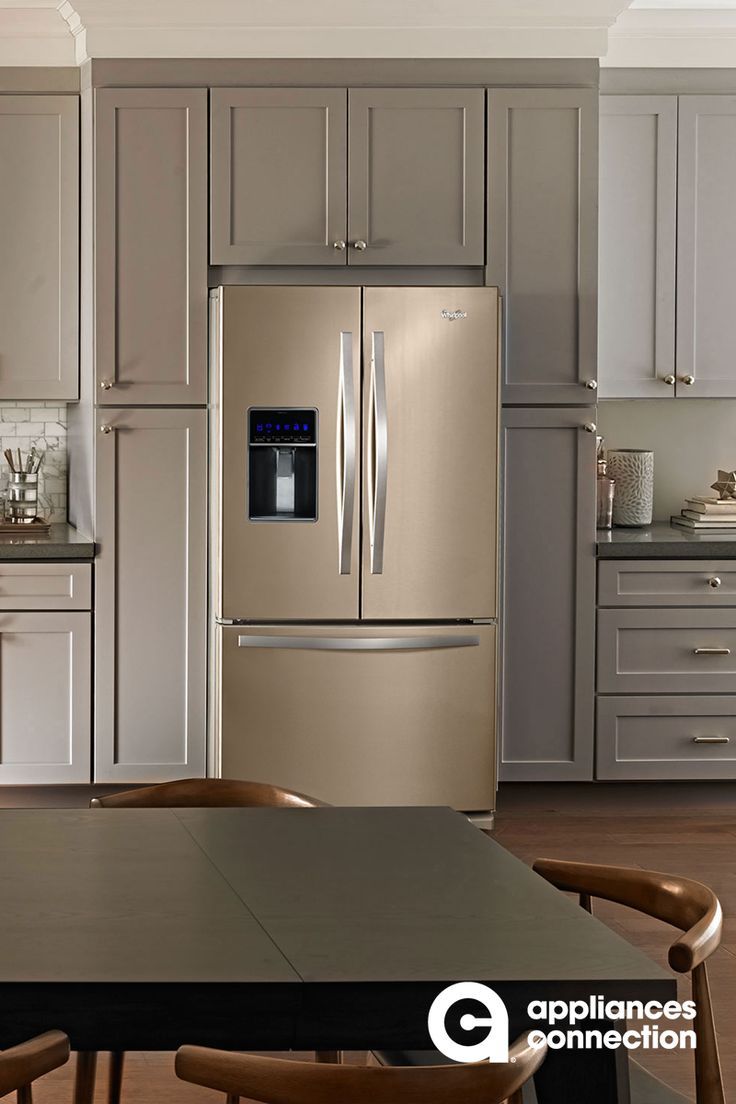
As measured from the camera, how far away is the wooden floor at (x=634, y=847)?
8.49 ft

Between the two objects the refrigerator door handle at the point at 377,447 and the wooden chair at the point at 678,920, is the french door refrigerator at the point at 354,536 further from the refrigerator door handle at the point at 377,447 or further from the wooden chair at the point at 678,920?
the wooden chair at the point at 678,920

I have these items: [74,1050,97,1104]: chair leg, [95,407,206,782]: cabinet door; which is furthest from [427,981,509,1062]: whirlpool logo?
[95,407,206,782]: cabinet door

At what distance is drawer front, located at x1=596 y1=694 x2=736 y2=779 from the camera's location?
4383mm

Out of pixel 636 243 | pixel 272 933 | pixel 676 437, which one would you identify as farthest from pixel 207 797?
pixel 676 437

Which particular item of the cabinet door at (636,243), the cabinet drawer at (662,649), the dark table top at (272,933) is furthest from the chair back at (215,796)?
the cabinet door at (636,243)

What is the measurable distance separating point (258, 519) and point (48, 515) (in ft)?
3.74

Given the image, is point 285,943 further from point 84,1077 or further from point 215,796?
point 215,796

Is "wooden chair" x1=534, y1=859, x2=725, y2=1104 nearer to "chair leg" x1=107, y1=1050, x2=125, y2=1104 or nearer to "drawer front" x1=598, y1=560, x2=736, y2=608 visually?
"chair leg" x1=107, y1=1050, x2=125, y2=1104

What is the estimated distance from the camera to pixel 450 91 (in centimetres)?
419

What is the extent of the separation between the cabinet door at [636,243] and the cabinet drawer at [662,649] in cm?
80

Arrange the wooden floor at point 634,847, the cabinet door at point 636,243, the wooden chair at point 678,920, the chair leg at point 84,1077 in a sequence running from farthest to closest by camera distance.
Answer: the cabinet door at point 636,243 < the wooden floor at point 634,847 < the chair leg at point 84,1077 < the wooden chair at point 678,920

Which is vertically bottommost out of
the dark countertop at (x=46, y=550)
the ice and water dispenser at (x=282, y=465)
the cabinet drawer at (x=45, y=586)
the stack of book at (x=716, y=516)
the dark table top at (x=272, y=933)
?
the dark table top at (x=272, y=933)

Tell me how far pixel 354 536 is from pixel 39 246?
1.48 metres

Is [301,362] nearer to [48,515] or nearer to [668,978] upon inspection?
[48,515]
